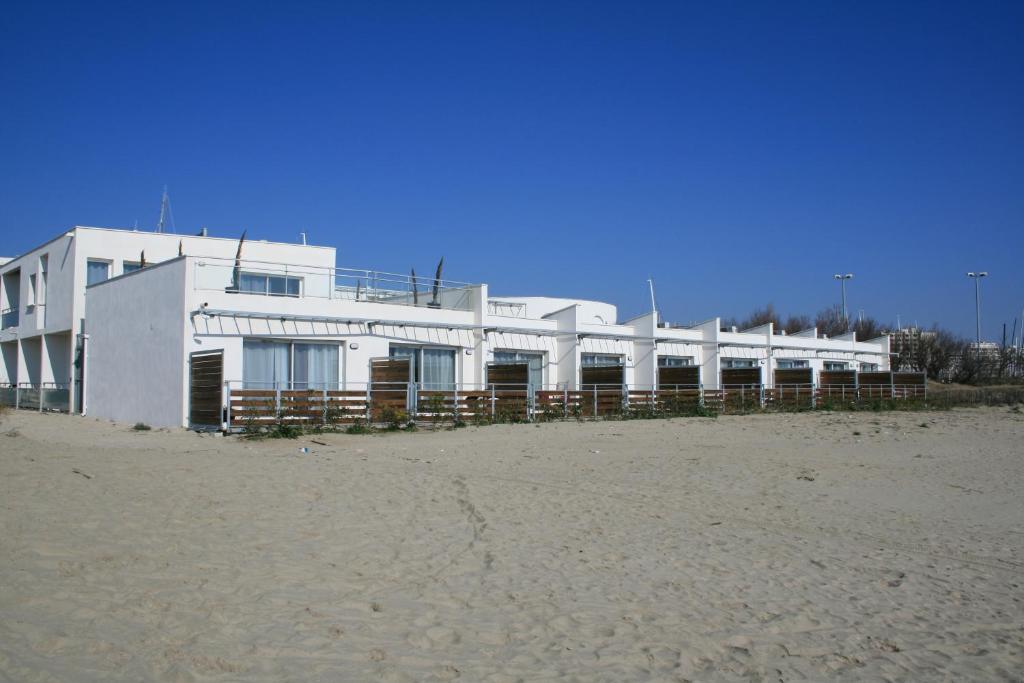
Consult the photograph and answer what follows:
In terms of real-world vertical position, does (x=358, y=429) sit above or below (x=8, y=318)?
below

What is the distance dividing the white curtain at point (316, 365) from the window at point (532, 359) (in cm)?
655

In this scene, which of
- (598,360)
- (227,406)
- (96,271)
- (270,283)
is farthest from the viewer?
(598,360)

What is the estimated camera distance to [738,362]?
38688 millimetres

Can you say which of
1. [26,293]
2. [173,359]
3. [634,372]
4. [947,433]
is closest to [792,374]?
[634,372]

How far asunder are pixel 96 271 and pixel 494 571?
25.5 m

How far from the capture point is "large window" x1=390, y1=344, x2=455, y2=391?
25.6m

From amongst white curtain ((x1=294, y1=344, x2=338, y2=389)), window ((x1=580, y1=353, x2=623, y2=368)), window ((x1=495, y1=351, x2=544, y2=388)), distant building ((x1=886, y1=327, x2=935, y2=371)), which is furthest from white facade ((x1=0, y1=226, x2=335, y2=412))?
distant building ((x1=886, y1=327, x2=935, y2=371))

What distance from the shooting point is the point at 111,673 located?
15.2ft

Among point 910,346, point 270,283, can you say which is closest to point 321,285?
point 270,283

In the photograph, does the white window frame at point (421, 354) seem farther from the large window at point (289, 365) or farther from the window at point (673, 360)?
the window at point (673, 360)

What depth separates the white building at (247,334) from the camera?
2131cm

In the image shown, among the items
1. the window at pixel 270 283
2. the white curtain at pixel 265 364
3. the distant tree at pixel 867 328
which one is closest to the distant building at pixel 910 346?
the distant tree at pixel 867 328

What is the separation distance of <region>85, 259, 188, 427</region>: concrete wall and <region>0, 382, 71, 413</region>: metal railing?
2233 mm

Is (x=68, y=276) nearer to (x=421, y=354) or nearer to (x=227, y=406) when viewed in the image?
(x=421, y=354)
